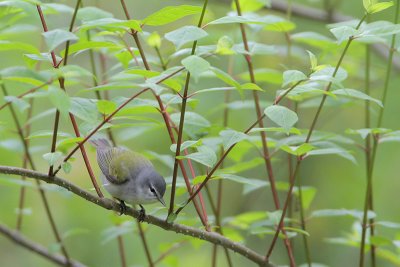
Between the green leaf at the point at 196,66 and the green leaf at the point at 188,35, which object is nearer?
the green leaf at the point at 196,66

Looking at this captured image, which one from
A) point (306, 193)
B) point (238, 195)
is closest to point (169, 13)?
point (306, 193)

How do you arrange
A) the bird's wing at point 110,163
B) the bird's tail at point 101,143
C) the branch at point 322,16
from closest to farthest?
the bird's wing at point 110,163 < the bird's tail at point 101,143 < the branch at point 322,16

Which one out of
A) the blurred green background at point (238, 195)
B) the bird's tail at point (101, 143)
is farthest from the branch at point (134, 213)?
the blurred green background at point (238, 195)

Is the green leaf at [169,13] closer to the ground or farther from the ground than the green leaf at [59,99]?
farther from the ground

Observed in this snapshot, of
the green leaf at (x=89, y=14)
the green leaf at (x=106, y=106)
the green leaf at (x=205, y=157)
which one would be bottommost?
the green leaf at (x=205, y=157)

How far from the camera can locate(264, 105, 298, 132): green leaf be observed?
1.87 metres

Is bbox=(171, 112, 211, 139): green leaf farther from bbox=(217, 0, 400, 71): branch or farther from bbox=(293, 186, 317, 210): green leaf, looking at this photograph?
bbox=(217, 0, 400, 71): branch

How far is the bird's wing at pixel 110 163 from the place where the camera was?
2.97m

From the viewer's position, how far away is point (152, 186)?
2.84 metres

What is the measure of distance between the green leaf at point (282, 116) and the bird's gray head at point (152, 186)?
3.27 feet

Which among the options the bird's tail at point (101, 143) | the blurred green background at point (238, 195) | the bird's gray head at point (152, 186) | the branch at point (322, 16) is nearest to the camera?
the bird's gray head at point (152, 186)

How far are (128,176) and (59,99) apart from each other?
142cm

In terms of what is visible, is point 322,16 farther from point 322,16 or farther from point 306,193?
point 306,193

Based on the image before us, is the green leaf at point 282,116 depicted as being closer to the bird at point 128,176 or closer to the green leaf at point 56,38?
the green leaf at point 56,38
